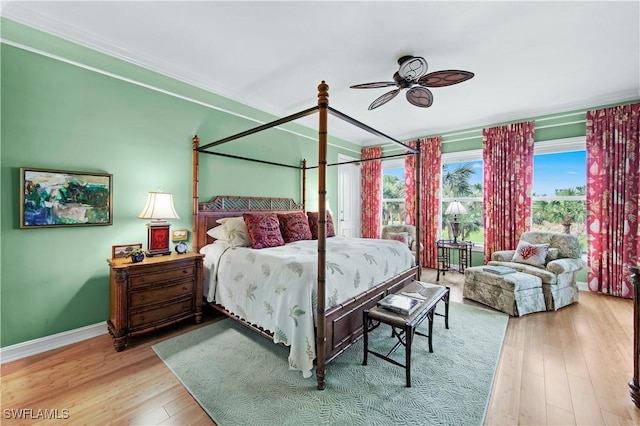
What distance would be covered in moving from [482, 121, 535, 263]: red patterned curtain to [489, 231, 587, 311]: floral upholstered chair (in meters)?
0.44

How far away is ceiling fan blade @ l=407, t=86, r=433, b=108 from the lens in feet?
9.03

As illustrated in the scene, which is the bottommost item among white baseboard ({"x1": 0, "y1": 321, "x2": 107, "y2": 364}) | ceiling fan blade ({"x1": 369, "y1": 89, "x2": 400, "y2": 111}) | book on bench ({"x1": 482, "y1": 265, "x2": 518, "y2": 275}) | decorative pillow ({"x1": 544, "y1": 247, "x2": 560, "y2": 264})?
white baseboard ({"x1": 0, "y1": 321, "x2": 107, "y2": 364})

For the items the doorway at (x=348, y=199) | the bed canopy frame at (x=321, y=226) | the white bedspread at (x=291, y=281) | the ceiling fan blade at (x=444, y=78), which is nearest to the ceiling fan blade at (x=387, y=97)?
the ceiling fan blade at (x=444, y=78)

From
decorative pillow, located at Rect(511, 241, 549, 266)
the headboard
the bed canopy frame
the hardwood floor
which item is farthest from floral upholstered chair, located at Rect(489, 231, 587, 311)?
the headboard

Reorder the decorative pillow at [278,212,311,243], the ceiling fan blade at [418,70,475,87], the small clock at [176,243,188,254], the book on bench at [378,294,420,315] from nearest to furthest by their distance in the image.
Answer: the book on bench at [378,294,420,315], the ceiling fan blade at [418,70,475,87], the small clock at [176,243,188,254], the decorative pillow at [278,212,311,243]

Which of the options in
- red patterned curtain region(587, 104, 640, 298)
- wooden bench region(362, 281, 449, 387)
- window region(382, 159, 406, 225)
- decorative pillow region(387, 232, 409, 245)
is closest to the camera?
wooden bench region(362, 281, 449, 387)

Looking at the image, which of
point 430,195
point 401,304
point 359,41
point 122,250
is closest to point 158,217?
point 122,250

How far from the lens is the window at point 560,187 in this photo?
4.12 metres

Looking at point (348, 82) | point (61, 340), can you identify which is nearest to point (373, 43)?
point (348, 82)

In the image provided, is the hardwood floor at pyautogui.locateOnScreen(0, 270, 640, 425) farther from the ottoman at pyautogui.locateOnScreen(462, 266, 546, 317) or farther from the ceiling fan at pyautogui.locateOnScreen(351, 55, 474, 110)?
the ceiling fan at pyautogui.locateOnScreen(351, 55, 474, 110)

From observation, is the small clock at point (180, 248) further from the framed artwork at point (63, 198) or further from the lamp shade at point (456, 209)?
the lamp shade at point (456, 209)

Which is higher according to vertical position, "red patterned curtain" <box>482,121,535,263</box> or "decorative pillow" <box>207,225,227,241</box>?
"red patterned curtain" <box>482,121,535,263</box>

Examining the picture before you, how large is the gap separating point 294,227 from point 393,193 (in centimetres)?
343

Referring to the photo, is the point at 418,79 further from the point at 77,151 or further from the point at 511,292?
the point at 77,151
